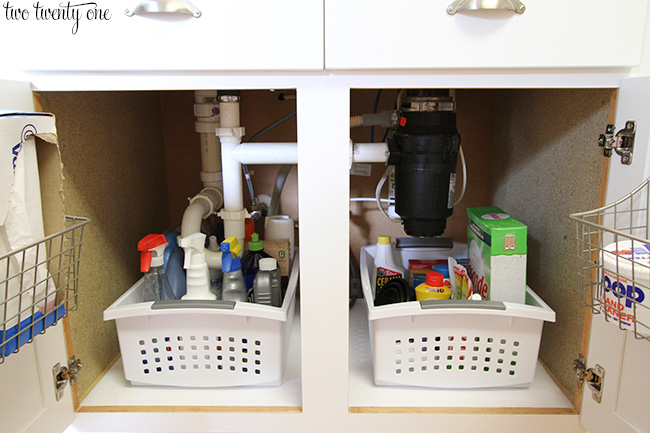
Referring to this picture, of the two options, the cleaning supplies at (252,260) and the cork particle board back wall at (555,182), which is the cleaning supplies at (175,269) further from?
the cork particle board back wall at (555,182)

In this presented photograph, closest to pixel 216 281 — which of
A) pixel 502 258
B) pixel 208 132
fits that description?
pixel 208 132

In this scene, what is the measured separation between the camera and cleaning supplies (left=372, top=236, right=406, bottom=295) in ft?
3.56

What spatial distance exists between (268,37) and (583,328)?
0.71 metres

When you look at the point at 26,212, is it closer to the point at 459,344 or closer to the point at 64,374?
the point at 64,374

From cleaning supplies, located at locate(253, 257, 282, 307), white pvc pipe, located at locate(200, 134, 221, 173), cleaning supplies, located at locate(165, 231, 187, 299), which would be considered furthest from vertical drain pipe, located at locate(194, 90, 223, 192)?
cleaning supplies, located at locate(253, 257, 282, 307)

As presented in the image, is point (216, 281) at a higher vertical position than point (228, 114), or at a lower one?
lower

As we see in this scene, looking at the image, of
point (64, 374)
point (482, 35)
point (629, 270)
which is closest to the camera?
point (629, 270)

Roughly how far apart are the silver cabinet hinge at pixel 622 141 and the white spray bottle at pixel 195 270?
733 millimetres

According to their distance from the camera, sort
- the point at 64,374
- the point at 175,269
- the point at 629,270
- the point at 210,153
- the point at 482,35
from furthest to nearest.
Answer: the point at 210,153 → the point at 175,269 → the point at 64,374 → the point at 482,35 → the point at 629,270

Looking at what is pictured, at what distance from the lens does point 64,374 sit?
2.62 feet

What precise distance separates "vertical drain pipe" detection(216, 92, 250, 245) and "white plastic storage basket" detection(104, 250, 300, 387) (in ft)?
0.73

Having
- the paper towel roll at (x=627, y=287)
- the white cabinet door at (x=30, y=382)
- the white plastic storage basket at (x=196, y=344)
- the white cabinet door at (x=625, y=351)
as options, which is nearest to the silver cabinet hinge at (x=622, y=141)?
the white cabinet door at (x=625, y=351)

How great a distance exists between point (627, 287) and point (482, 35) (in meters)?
0.39

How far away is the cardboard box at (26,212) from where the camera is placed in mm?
557
